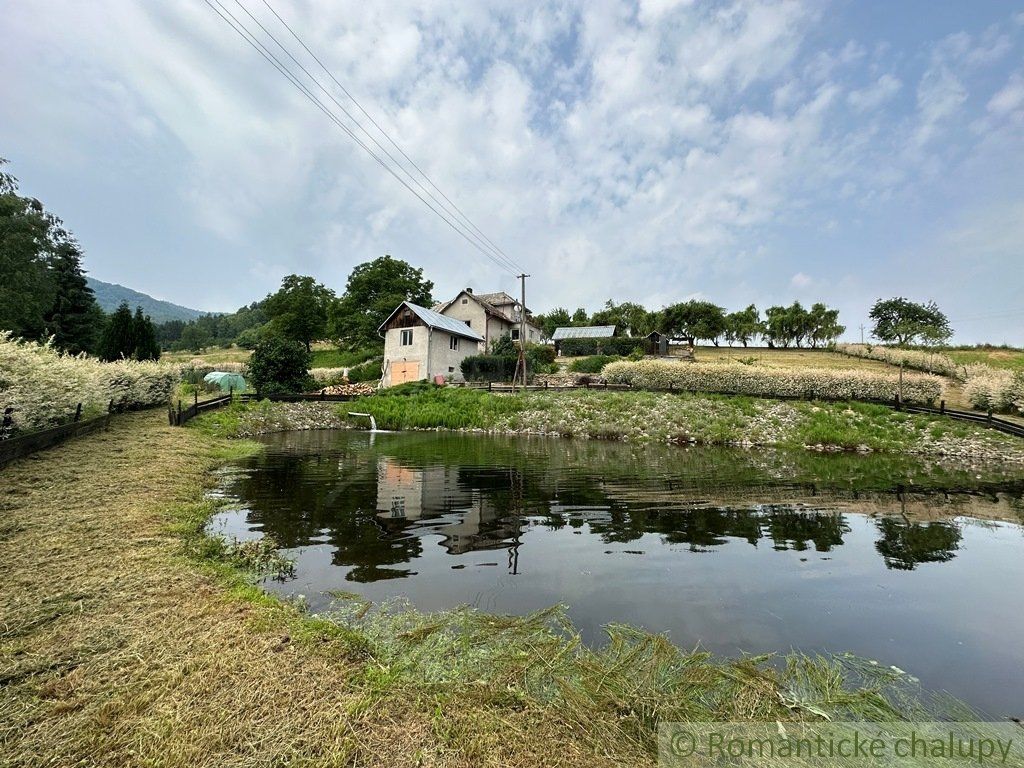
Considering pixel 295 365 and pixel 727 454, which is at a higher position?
pixel 295 365

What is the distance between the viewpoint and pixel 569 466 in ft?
54.1

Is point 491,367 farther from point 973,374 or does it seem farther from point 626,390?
point 973,374

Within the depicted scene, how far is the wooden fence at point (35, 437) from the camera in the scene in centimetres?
994

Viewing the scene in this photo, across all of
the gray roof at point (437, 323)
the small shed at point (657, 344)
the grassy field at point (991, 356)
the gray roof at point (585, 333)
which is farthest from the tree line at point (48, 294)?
the grassy field at point (991, 356)

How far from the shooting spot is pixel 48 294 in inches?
1394

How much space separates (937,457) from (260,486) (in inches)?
1061

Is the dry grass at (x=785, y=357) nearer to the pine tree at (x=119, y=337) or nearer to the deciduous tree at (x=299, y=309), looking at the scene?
the deciduous tree at (x=299, y=309)

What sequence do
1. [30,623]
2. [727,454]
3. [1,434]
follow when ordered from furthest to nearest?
[727,454], [1,434], [30,623]

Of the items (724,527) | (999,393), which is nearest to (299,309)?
(724,527)

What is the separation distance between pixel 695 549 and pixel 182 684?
7336 millimetres

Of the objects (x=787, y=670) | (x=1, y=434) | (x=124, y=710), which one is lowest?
(x=787, y=670)

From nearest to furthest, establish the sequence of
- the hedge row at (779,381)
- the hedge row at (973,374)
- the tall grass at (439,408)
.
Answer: the hedge row at (973,374) → the hedge row at (779,381) → the tall grass at (439,408)

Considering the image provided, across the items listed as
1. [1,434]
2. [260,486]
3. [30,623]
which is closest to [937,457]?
[260,486]

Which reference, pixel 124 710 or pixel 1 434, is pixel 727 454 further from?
pixel 1 434
